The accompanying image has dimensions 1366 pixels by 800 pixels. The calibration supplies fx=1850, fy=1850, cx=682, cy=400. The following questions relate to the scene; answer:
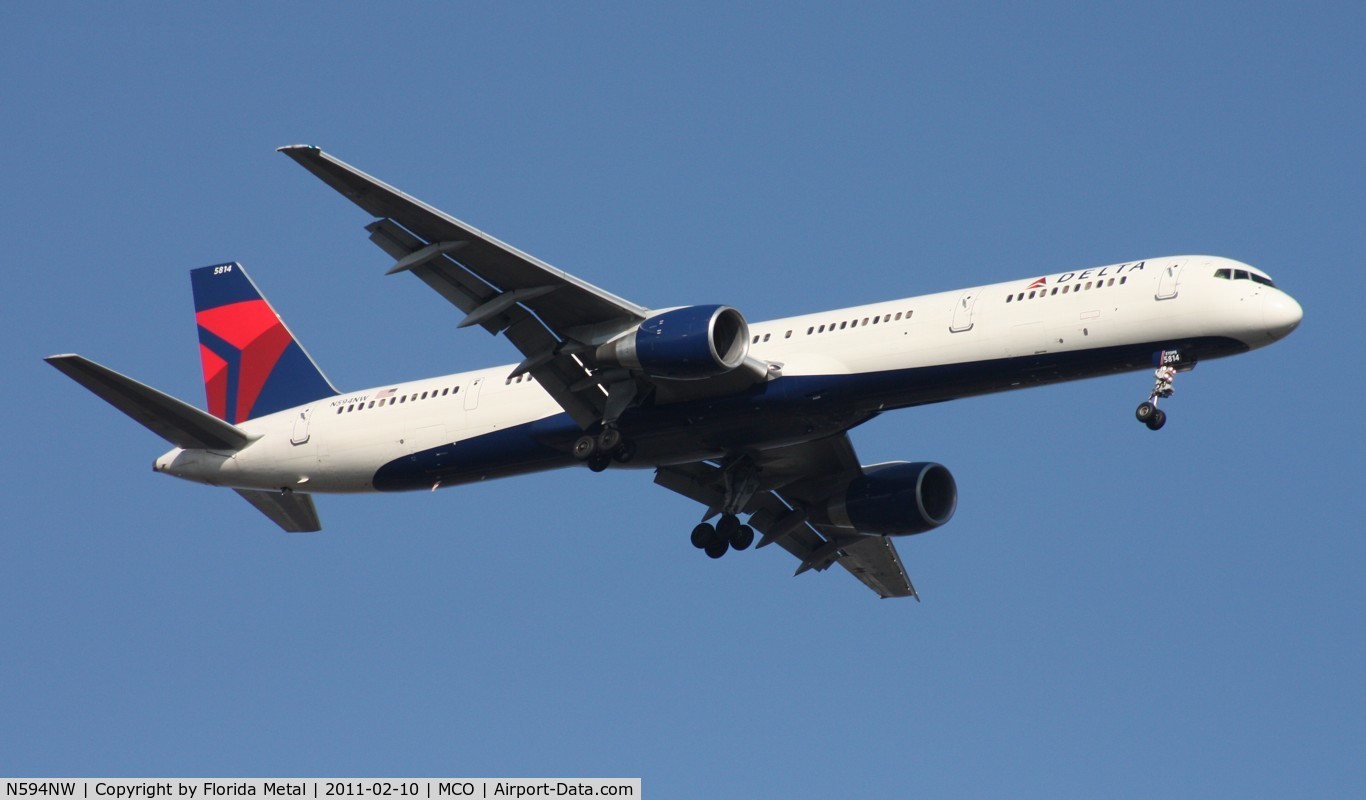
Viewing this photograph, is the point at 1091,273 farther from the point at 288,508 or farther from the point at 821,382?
the point at 288,508

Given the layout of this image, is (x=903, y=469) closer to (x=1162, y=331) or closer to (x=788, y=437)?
(x=788, y=437)

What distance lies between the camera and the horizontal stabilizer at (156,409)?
37.4m

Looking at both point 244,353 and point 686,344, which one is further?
point 244,353

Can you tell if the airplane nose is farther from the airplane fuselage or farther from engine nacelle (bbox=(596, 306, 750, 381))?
engine nacelle (bbox=(596, 306, 750, 381))

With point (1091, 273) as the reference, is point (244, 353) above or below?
above

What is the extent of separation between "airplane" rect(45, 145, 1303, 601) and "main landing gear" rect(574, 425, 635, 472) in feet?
0.19

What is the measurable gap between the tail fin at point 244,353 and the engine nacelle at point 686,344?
34.7 feet

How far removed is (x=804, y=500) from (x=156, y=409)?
14.9 m

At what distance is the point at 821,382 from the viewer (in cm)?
3619

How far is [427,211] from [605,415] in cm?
603

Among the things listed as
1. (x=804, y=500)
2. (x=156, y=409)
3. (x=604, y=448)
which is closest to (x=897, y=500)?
(x=804, y=500)

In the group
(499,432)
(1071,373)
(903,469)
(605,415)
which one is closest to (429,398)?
(499,432)

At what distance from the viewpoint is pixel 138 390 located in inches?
1535

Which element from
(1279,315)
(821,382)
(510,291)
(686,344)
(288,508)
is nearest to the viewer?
(1279,315)
